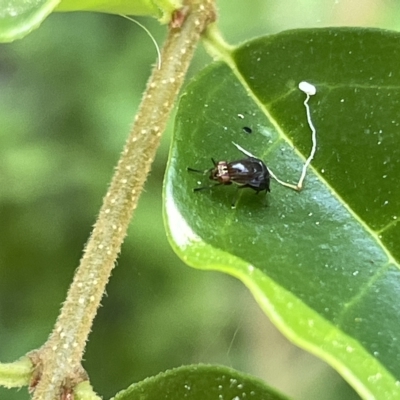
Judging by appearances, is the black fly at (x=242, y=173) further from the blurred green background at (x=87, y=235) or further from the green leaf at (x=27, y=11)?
the blurred green background at (x=87, y=235)

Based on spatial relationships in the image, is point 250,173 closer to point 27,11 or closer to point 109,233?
point 109,233

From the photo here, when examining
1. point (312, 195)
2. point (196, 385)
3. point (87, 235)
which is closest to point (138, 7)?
point (312, 195)

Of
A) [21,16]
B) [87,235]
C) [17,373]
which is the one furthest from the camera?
[87,235]

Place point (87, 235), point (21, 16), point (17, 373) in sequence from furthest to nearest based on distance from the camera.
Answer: point (87, 235) → point (17, 373) → point (21, 16)

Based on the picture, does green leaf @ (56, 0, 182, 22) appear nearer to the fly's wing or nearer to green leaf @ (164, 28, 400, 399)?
green leaf @ (164, 28, 400, 399)

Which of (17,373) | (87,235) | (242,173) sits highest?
(242,173)
